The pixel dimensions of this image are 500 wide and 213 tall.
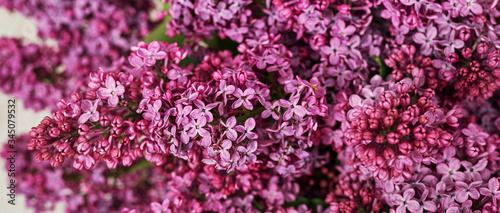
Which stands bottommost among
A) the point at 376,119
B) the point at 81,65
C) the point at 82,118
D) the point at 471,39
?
the point at 81,65

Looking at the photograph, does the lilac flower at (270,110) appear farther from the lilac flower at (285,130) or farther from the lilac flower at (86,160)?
the lilac flower at (86,160)

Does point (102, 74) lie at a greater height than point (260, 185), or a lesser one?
greater

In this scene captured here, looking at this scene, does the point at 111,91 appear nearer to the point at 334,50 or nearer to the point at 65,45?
the point at 334,50

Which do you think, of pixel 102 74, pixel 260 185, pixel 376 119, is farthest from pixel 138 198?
pixel 376 119

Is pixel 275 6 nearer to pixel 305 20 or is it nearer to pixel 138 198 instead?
pixel 305 20

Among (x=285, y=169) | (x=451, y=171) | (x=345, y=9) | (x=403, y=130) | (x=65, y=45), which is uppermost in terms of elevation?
(x=345, y=9)

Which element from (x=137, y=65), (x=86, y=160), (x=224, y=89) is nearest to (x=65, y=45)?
(x=137, y=65)
